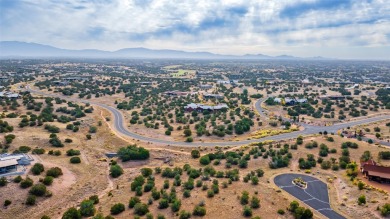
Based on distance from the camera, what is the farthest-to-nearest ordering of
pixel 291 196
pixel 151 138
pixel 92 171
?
pixel 151 138
pixel 92 171
pixel 291 196

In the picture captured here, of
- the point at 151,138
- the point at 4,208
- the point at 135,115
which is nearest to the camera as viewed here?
the point at 4,208

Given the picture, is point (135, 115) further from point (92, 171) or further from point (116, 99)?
point (92, 171)

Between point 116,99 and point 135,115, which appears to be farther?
point 116,99

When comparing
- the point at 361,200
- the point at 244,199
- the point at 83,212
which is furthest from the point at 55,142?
the point at 361,200

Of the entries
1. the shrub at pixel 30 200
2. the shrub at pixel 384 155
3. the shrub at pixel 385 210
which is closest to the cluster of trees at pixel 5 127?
the shrub at pixel 30 200

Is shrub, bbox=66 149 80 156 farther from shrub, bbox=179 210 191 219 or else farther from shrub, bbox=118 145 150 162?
shrub, bbox=179 210 191 219

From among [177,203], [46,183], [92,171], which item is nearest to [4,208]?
[46,183]
